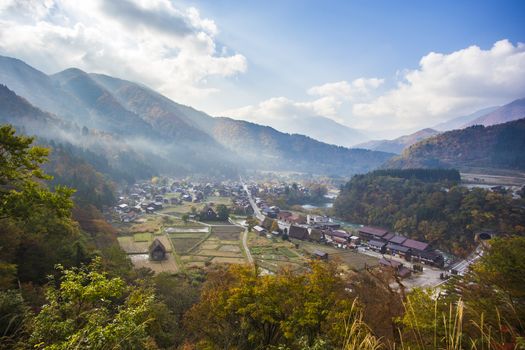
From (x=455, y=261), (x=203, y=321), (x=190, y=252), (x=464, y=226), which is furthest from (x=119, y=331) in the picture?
(x=464, y=226)

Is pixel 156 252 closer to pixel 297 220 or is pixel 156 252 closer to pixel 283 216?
pixel 297 220

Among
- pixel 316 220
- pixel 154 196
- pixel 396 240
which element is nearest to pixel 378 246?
pixel 396 240

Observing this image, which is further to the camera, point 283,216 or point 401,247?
point 283,216

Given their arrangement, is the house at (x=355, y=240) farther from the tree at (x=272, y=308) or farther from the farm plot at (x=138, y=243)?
the tree at (x=272, y=308)

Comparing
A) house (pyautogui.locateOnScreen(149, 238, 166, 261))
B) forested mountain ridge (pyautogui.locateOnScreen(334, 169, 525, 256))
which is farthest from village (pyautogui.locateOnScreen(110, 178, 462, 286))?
forested mountain ridge (pyautogui.locateOnScreen(334, 169, 525, 256))

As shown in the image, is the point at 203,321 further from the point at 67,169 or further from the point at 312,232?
the point at 67,169

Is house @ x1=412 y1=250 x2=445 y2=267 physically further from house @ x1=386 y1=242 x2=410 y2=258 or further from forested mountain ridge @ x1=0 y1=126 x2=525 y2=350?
forested mountain ridge @ x1=0 y1=126 x2=525 y2=350
